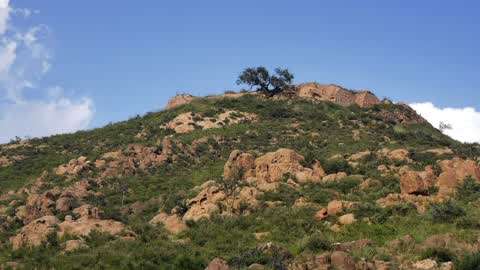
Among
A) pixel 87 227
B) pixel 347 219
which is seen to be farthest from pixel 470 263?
pixel 87 227

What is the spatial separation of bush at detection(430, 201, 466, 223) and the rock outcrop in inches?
2164

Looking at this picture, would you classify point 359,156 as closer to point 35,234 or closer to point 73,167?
point 73,167

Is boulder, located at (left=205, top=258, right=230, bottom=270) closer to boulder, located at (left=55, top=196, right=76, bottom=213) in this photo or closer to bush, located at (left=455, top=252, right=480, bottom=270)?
bush, located at (left=455, top=252, right=480, bottom=270)

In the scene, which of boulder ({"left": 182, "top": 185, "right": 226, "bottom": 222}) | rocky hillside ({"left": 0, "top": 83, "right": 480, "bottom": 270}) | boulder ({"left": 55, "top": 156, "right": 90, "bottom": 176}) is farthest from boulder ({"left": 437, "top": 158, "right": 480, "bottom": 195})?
boulder ({"left": 55, "top": 156, "right": 90, "bottom": 176})

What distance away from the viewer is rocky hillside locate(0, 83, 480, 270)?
1044 inches

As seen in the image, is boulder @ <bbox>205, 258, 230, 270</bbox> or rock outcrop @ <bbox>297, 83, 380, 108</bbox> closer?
boulder @ <bbox>205, 258, 230, 270</bbox>

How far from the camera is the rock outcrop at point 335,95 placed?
87.4 metres

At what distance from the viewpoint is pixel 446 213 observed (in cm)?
3119

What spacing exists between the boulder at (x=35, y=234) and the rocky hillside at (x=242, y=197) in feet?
0.28

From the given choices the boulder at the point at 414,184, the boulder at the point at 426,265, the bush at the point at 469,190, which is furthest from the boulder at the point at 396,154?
the boulder at the point at 426,265

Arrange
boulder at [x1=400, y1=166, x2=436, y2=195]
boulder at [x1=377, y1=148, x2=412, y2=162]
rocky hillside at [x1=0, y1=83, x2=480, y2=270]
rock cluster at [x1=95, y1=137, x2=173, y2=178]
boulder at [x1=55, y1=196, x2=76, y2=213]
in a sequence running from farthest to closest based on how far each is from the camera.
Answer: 1. rock cluster at [x1=95, y1=137, x2=173, y2=178]
2. boulder at [x1=377, y1=148, x2=412, y2=162]
3. boulder at [x1=55, y1=196, x2=76, y2=213]
4. boulder at [x1=400, y1=166, x2=436, y2=195]
5. rocky hillside at [x1=0, y1=83, x2=480, y2=270]

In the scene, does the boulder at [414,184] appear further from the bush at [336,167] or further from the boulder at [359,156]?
the boulder at [359,156]

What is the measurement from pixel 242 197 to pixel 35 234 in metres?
12.8

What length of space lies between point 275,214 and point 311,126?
38.2 m
